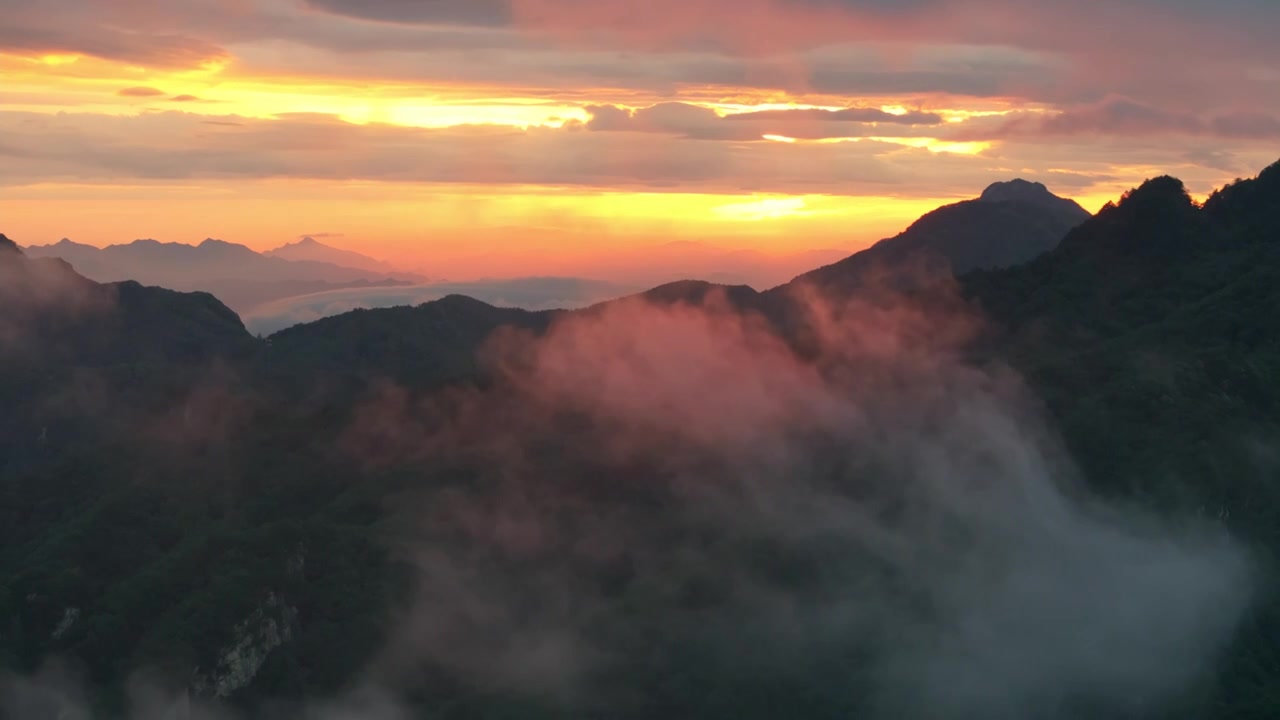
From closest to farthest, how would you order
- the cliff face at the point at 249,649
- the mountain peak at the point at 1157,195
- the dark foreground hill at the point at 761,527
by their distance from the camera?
the dark foreground hill at the point at 761,527, the cliff face at the point at 249,649, the mountain peak at the point at 1157,195

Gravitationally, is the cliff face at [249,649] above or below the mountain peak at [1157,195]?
below

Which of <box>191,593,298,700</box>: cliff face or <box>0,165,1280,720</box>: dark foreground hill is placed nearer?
<box>0,165,1280,720</box>: dark foreground hill

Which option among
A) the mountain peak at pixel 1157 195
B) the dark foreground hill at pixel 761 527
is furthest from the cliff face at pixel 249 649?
the mountain peak at pixel 1157 195

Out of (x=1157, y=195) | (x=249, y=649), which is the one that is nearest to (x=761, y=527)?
(x=249, y=649)

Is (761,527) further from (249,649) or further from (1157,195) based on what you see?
(1157,195)

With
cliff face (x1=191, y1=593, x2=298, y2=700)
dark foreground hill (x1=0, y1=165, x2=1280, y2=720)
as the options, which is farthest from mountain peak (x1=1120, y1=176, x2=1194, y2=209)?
cliff face (x1=191, y1=593, x2=298, y2=700)

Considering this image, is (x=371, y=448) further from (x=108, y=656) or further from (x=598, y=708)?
(x=598, y=708)

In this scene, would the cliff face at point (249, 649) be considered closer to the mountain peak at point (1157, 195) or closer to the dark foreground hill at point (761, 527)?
the dark foreground hill at point (761, 527)

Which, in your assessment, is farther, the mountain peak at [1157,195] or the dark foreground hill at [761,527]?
the mountain peak at [1157,195]

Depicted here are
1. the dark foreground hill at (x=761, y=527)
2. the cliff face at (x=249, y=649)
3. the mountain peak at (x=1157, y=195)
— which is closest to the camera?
the dark foreground hill at (x=761, y=527)

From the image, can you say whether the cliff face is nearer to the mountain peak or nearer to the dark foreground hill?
the dark foreground hill
